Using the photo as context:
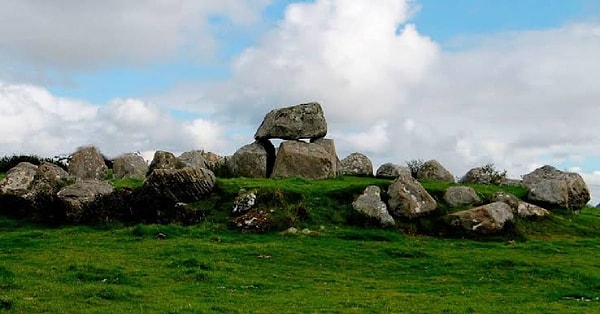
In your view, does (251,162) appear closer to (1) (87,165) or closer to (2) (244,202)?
(2) (244,202)

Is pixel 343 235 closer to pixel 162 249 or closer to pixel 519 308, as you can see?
pixel 162 249

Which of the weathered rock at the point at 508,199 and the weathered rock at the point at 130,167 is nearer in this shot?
the weathered rock at the point at 508,199

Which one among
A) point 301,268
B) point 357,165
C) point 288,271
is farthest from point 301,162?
point 288,271

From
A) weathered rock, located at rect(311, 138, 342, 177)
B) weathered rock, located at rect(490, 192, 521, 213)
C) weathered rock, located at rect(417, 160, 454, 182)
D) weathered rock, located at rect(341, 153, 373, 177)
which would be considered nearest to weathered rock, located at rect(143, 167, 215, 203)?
weathered rock, located at rect(311, 138, 342, 177)

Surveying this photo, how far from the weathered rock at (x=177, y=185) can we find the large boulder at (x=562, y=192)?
17.9 meters

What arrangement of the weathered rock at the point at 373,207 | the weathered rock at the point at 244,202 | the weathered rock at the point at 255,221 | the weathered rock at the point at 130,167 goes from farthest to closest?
the weathered rock at the point at 130,167
the weathered rock at the point at 244,202
the weathered rock at the point at 373,207
the weathered rock at the point at 255,221

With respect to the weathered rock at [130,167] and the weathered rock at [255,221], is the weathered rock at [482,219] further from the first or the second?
the weathered rock at [130,167]

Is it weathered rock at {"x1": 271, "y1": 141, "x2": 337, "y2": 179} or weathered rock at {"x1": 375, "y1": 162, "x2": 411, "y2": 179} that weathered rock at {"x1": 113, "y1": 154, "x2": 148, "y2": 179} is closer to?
weathered rock at {"x1": 271, "y1": 141, "x2": 337, "y2": 179}

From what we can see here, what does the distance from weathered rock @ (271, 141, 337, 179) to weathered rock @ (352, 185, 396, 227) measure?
25.7 ft

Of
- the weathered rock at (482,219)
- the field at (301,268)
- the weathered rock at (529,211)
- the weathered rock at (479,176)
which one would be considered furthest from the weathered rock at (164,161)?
the weathered rock at (479,176)

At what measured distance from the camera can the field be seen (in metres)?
20.2

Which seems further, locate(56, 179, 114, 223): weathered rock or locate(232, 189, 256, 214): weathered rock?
locate(232, 189, 256, 214): weathered rock

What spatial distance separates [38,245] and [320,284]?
13437 millimetres

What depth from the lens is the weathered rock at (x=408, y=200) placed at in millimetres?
36375
